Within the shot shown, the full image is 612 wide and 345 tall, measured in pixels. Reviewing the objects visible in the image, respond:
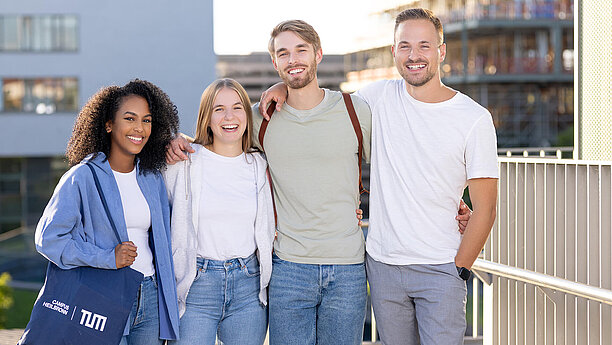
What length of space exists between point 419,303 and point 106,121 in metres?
1.92

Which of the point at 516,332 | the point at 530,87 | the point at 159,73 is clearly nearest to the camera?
the point at 516,332

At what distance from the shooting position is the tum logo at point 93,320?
366 cm

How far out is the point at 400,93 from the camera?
430cm

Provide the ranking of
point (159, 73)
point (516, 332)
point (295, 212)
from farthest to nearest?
point (159, 73) < point (516, 332) < point (295, 212)

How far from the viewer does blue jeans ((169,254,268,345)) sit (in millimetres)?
4172

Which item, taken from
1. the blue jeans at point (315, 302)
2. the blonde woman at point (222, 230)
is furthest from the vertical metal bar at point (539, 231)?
the blonde woman at point (222, 230)

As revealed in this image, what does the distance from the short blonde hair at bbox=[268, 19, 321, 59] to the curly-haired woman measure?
0.79 metres

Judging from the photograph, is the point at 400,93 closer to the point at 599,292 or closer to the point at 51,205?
the point at 599,292

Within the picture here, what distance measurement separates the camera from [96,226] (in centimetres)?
385

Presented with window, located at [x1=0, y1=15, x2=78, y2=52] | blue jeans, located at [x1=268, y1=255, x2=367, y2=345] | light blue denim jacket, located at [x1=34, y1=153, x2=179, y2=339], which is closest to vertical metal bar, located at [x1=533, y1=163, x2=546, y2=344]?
blue jeans, located at [x1=268, y1=255, x2=367, y2=345]

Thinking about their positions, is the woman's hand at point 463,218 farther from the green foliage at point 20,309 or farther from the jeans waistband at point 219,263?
the green foliage at point 20,309

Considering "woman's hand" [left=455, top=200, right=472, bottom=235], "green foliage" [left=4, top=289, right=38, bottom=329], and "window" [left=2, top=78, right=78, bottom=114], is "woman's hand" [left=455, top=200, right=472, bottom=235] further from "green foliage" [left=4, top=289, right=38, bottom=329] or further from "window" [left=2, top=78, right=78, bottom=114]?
"window" [left=2, top=78, right=78, bottom=114]

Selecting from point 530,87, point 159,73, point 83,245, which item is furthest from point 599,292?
point 530,87

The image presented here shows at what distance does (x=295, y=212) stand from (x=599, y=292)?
1699mm
